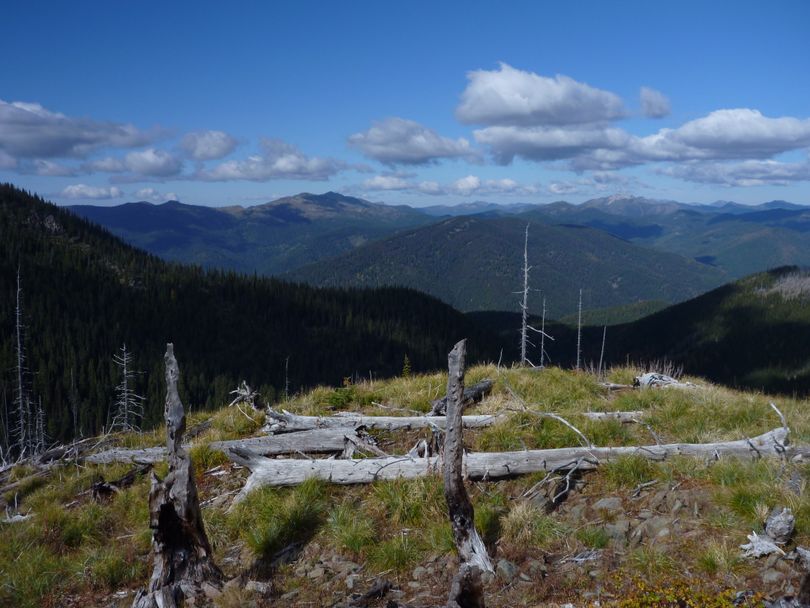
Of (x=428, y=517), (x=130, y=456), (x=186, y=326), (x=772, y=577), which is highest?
(x=772, y=577)

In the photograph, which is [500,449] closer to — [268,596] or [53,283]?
[268,596]

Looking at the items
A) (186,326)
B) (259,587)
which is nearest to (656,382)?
(259,587)

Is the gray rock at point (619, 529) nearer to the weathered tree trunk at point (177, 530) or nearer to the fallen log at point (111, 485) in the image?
the weathered tree trunk at point (177, 530)

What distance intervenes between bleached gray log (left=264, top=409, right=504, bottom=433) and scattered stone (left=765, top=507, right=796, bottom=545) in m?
4.54

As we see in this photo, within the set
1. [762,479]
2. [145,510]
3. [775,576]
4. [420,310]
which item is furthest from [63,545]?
[420,310]

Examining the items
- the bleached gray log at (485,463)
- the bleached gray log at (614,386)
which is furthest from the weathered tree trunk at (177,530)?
the bleached gray log at (614,386)

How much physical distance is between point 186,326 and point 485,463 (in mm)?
163906

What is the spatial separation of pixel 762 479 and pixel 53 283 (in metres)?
194

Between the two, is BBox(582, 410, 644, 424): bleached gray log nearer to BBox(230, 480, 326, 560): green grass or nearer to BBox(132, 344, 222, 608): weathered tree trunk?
BBox(230, 480, 326, 560): green grass

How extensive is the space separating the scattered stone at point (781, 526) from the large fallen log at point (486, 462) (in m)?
1.88

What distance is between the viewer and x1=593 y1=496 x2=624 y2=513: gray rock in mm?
6900

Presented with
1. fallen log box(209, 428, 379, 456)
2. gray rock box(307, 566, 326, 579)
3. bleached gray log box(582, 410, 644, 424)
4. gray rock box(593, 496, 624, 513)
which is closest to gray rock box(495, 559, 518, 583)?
gray rock box(593, 496, 624, 513)

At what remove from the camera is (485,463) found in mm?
7895

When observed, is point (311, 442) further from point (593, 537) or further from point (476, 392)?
point (593, 537)
